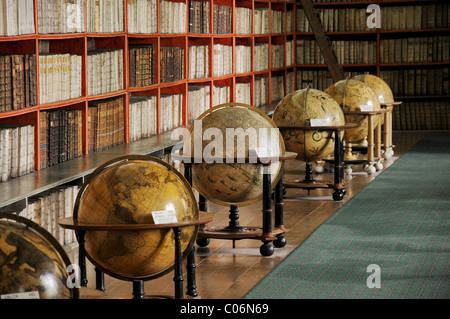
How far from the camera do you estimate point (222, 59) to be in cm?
1114

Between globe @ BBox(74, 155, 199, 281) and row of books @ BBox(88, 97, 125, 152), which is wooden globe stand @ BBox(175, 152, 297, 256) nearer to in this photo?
row of books @ BBox(88, 97, 125, 152)

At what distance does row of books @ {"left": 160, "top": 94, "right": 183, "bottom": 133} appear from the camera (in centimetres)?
927

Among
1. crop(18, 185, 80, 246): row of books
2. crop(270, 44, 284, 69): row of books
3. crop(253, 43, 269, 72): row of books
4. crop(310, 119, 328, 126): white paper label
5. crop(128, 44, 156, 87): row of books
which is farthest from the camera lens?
crop(270, 44, 284, 69): row of books

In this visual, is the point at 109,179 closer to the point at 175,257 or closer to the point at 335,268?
the point at 175,257

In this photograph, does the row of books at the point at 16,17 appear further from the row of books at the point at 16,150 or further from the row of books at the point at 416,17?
the row of books at the point at 416,17

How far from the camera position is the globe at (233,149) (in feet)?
20.2

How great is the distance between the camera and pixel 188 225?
4.36 meters

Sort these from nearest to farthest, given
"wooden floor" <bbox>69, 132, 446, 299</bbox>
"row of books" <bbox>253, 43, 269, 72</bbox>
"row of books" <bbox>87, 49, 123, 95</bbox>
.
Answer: "wooden floor" <bbox>69, 132, 446, 299</bbox> < "row of books" <bbox>87, 49, 123, 95</bbox> < "row of books" <bbox>253, 43, 269, 72</bbox>

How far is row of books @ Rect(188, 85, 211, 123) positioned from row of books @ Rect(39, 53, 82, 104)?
286 cm

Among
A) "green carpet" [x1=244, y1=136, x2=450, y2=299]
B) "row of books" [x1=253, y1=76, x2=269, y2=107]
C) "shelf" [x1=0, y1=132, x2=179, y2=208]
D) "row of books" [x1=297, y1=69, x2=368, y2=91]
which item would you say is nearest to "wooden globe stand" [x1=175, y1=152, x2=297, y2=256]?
"green carpet" [x1=244, y1=136, x2=450, y2=299]

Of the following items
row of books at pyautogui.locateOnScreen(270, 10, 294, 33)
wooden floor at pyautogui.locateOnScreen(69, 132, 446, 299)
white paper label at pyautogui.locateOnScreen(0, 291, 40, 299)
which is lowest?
wooden floor at pyautogui.locateOnScreen(69, 132, 446, 299)

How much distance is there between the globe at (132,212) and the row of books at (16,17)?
207 cm

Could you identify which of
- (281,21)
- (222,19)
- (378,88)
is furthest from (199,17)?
(281,21)
